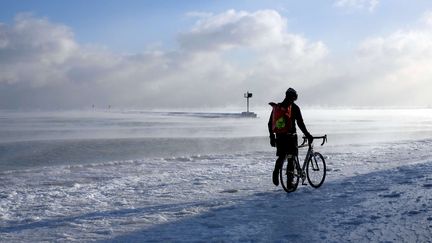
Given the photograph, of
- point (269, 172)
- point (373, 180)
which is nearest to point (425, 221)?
point (373, 180)

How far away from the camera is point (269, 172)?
13.1 m

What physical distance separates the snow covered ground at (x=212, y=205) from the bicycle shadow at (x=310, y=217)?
0.02m

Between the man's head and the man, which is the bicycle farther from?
the man's head

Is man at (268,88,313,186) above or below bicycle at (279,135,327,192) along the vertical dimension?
above

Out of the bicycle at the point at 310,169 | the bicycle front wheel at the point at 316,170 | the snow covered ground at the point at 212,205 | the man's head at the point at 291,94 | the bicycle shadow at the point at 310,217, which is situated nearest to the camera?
the bicycle shadow at the point at 310,217

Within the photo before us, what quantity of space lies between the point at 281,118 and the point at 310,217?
246 centimetres

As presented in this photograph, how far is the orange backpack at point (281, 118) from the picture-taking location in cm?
913

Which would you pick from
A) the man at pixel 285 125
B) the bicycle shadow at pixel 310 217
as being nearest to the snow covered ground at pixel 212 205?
the bicycle shadow at pixel 310 217

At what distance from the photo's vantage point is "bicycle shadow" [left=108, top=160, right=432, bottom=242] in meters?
6.39

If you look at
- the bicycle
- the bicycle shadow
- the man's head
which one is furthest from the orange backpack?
the bicycle shadow

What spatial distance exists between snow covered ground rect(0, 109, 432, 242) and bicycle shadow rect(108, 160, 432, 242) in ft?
0.05

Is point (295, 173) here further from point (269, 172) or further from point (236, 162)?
point (236, 162)

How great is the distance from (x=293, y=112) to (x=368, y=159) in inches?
322

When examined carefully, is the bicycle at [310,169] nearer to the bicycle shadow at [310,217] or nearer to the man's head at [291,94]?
the bicycle shadow at [310,217]
